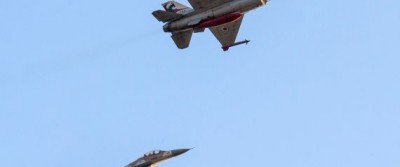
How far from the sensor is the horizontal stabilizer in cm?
7400

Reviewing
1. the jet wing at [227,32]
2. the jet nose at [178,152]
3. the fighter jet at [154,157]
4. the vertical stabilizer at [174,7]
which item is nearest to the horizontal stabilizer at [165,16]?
the vertical stabilizer at [174,7]

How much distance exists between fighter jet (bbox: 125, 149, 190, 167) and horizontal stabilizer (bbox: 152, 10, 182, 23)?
41.0 ft

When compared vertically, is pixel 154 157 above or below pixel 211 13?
below

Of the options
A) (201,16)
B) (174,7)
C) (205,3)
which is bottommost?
(201,16)

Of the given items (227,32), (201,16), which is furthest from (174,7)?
(201,16)

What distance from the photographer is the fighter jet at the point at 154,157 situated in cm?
7856

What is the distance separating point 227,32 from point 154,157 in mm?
13672

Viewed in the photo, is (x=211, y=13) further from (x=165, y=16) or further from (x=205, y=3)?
(x=165, y=16)

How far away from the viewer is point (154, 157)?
79562 millimetres

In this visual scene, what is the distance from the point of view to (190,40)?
76.7m

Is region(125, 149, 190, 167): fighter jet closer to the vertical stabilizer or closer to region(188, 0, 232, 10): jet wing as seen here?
the vertical stabilizer

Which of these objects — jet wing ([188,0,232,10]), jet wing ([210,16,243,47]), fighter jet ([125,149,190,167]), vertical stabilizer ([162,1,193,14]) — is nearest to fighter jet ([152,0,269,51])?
jet wing ([188,0,232,10])

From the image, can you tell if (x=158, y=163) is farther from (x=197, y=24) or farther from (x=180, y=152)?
(x=197, y=24)

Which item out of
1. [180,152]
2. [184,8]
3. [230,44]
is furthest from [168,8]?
[180,152]
